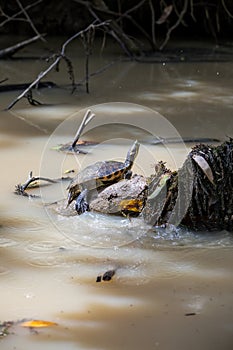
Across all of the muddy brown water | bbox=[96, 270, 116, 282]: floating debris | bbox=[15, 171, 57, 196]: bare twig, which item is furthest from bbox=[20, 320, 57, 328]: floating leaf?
bbox=[15, 171, 57, 196]: bare twig

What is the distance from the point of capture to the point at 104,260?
9.98ft

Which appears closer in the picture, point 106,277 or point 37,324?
point 37,324

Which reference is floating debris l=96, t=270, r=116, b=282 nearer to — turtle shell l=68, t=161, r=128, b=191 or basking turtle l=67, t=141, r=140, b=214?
basking turtle l=67, t=141, r=140, b=214

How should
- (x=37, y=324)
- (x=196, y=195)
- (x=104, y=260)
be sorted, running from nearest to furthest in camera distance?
(x=37, y=324), (x=104, y=260), (x=196, y=195)

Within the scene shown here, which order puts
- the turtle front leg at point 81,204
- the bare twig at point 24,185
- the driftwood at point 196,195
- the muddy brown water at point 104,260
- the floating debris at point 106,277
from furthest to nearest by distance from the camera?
the bare twig at point 24,185, the turtle front leg at point 81,204, the driftwood at point 196,195, the floating debris at point 106,277, the muddy brown water at point 104,260

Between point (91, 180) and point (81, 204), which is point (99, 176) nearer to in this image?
point (91, 180)

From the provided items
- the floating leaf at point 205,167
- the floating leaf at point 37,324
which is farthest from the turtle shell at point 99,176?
the floating leaf at point 37,324

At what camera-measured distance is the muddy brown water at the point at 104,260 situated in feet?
8.11

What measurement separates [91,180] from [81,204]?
0.14m

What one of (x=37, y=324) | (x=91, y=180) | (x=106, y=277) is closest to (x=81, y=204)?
(x=91, y=180)

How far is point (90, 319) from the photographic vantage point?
2557 millimetres

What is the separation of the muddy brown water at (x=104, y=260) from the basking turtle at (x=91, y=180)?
0.30ft

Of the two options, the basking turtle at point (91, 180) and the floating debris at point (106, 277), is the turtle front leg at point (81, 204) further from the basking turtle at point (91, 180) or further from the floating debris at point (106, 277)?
the floating debris at point (106, 277)

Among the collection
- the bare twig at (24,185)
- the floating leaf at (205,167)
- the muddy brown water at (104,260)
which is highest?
the floating leaf at (205,167)
